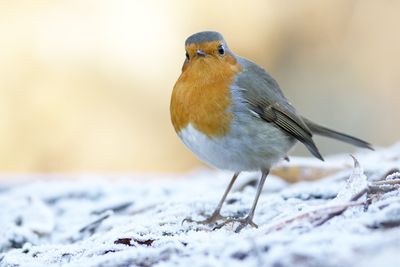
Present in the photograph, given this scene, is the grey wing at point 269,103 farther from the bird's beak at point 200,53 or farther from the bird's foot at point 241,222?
the bird's foot at point 241,222

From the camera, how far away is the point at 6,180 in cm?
386

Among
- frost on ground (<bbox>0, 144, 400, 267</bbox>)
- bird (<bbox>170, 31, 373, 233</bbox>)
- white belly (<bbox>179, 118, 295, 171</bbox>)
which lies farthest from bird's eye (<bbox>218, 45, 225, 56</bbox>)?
frost on ground (<bbox>0, 144, 400, 267</bbox>)

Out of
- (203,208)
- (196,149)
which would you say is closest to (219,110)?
(196,149)

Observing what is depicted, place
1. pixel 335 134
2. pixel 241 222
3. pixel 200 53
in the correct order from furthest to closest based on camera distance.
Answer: pixel 335 134 < pixel 200 53 < pixel 241 222

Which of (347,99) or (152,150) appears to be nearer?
(152,150)

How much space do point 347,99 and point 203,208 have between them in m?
4.43

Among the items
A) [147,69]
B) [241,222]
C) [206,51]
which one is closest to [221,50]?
[206,51]

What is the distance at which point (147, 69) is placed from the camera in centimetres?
670

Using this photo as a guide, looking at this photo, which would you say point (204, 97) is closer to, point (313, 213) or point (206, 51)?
point (206, 51)

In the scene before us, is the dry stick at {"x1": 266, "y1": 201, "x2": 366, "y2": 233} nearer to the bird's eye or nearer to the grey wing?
the grey wing

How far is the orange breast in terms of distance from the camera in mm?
2760

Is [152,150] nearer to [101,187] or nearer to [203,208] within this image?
[101,187]

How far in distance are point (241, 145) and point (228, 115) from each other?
0.13 metres

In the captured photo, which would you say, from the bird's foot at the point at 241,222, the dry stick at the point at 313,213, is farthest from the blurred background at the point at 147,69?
the dry stick at the point at 313,213
